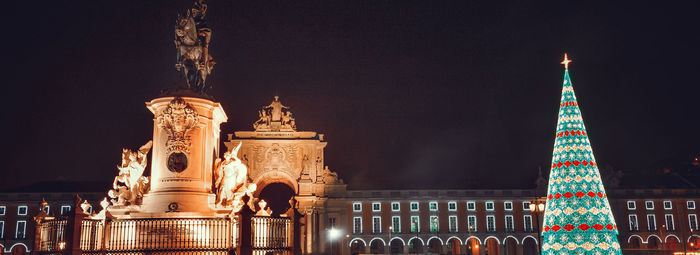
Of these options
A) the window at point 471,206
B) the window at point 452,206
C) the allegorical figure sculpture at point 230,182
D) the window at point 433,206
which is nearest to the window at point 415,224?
the window at point 433,206

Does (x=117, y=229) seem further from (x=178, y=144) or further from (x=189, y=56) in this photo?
(x=189, y=56)

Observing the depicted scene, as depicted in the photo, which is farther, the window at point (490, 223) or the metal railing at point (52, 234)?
the window at point (490, 223)

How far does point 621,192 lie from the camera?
75938mm

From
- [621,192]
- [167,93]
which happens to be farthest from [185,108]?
[621,192]

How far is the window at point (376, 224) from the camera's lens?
73.8m

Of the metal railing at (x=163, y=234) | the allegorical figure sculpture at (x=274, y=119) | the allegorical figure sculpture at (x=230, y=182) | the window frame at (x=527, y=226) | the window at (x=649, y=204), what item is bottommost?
the metal railing at (x=163, y=234)

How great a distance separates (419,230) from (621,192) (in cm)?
2658

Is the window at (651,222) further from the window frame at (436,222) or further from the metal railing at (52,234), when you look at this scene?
the metal railing at (52,234)

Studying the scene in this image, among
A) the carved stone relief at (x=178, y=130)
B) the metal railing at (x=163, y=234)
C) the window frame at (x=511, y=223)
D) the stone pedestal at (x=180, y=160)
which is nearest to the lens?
the metal railing at (x=163, y=234)

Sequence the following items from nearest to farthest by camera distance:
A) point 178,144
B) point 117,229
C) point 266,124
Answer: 1. point 117,229
2. point 178,144
3. point 266,124

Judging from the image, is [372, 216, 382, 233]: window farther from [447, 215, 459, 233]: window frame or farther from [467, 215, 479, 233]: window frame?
[467, 215, 479, 233]: window frame

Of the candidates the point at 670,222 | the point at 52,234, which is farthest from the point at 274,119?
the point at 52,234

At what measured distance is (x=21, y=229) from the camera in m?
72.0

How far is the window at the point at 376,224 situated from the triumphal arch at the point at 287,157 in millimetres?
5656
